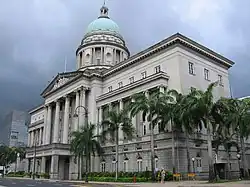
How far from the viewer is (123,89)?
52.9 metres

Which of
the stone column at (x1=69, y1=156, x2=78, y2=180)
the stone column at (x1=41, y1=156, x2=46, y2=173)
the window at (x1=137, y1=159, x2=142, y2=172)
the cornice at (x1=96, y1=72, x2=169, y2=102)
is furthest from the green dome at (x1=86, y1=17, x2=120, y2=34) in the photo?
the window at (x1=137, y1=159, x2=142, y2=172)

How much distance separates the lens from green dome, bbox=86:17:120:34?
78.8 metres

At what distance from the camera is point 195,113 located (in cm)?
3394

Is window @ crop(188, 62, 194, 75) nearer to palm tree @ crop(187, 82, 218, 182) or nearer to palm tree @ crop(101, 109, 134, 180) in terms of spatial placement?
palm tree @ crop(101, 109, 134, 180)

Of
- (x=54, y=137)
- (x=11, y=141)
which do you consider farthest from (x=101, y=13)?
(x=11, y=141)

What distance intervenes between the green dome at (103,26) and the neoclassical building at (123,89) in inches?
62.2

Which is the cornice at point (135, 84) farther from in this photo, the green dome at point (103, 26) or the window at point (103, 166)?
the green dome at point (103, 26)

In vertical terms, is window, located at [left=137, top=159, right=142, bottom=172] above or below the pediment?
below

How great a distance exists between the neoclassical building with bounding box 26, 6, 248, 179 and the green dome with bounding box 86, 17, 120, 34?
1579mm

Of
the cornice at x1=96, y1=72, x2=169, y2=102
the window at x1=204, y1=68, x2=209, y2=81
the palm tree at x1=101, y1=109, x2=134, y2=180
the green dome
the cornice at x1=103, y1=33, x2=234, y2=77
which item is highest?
the green dome

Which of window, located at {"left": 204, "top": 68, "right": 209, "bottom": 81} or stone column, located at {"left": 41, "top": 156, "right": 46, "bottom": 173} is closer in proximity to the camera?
window, located at {"left": 204, "top": 68, "right": 209, "bottom": 81}

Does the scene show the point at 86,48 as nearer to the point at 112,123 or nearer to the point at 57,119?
the point at 57,119

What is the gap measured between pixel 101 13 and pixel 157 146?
5406cm

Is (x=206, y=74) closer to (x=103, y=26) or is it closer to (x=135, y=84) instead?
(x=135, y=84)
